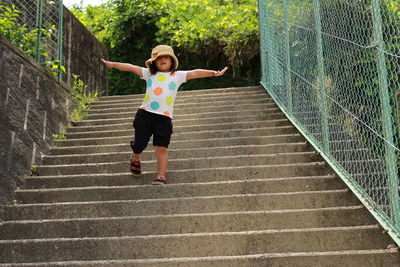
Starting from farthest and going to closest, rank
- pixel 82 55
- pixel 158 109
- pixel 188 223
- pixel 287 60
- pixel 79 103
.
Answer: pixel 82 55 → pixel 79 103 → pixel 287 60 → pixel 158 109 → pixel 188 223

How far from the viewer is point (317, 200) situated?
328cm

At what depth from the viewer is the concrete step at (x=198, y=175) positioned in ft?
12.6

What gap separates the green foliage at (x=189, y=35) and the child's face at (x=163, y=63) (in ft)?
18.4

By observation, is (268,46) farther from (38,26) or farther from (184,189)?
(184,189)

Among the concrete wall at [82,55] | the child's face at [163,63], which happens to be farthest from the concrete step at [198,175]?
the concrete wall at [82,55]

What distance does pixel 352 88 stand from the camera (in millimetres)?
3100

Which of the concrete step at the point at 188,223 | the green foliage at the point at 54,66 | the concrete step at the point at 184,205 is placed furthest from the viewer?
the green foliage at the point at 54,66

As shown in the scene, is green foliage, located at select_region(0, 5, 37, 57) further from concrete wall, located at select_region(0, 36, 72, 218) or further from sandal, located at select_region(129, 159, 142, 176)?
sandal, located at select_region(129, 159, 142, 176)

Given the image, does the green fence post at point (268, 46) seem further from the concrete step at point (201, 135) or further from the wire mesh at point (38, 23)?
the wire mesh at point (38, 23)

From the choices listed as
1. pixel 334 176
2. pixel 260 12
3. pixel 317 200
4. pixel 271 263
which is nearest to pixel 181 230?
pixel 271 263

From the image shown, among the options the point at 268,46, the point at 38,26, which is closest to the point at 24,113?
the point at 38,26

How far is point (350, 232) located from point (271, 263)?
61 centimetres

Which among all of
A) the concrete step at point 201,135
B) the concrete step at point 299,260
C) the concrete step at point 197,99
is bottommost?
Result: the concrete step at point 299,260

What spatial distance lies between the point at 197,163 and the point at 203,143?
0.62m
